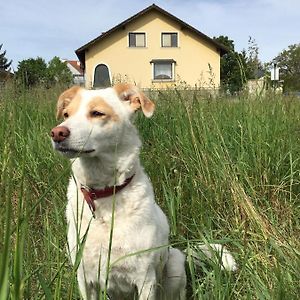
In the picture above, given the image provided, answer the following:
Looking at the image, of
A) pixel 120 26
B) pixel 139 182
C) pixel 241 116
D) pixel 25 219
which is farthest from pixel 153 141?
pixel 120 26

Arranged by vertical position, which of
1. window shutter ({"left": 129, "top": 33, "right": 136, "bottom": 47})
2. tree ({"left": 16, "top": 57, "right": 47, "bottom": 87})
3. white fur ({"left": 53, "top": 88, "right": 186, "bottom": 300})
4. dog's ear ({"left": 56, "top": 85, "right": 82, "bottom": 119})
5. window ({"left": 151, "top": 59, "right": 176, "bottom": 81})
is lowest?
white fur ({"left": 53, "top": 88, "right": 186, "bottom": 300})

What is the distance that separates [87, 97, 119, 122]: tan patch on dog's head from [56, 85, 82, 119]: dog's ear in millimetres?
232

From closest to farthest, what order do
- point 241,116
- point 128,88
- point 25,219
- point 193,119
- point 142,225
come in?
point 25,219 → point 142,225 → point 128,88 → point 193,119 → point 241,116

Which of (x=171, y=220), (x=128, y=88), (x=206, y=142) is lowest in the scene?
(x=171, y=220)

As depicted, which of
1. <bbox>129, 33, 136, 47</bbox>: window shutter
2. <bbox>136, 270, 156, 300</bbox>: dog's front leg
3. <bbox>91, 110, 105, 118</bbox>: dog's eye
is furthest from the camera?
<bbox>129, 33, 136, 47</bbox>: window shutter

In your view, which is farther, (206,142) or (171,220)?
(206,142)

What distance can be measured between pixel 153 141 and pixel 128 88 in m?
1.25

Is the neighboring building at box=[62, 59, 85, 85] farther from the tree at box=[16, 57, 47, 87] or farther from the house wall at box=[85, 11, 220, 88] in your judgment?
the house wall at box=[85, 11, 220, 88]

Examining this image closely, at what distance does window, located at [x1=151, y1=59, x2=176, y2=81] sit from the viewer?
31.9 metres

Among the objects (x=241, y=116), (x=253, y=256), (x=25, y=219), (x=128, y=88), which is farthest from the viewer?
(x=241, y=116)

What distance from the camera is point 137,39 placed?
32.6 meters

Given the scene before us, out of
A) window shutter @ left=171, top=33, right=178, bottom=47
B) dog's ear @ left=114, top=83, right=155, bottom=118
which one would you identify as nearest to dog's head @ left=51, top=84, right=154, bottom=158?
dog's ear @ left=114, top=83, right=155, bottom=118

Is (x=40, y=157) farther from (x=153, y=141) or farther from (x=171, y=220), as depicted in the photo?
(x=171, y=220)

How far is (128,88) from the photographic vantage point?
266 cm
